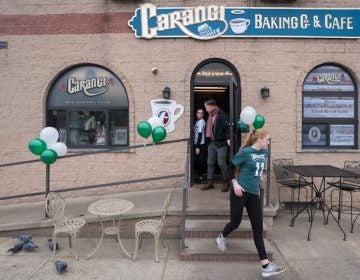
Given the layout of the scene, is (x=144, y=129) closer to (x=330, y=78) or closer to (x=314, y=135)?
(x=314, y=135)

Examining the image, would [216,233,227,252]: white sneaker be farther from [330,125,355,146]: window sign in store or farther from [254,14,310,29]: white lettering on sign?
[254,14,310,29]: white lettering on sign

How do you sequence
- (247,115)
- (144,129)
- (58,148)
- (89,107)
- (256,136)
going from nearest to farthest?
(256,136), (144,129), (58,148), (247,115), (89,107)

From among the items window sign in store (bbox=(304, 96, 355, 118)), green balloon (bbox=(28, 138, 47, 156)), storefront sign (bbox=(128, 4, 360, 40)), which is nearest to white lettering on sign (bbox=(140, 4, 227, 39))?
storefront sign (bbox=(128, 4, 360, 40))

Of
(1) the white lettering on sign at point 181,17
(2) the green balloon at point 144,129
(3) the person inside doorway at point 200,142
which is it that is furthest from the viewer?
(3) the person inside doorway at point 200,142

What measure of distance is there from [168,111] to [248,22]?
2436mm

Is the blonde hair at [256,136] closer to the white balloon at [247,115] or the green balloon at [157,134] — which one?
the white balloon at [247,115]

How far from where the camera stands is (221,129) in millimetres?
6441

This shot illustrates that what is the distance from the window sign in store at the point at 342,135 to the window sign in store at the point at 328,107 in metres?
0.23

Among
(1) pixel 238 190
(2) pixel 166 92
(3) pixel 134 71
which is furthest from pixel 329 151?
(3) pixel 134 71

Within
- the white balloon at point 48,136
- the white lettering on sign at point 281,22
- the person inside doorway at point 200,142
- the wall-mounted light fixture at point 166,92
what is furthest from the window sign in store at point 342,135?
the white balloon at point 48,136

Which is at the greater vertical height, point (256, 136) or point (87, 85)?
point (87, 85)

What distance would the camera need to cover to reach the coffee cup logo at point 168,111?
7293 millimetres

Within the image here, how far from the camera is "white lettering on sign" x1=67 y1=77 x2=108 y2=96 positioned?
7488mm

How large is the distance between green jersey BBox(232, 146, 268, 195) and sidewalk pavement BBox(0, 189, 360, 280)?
1089 millimetres
